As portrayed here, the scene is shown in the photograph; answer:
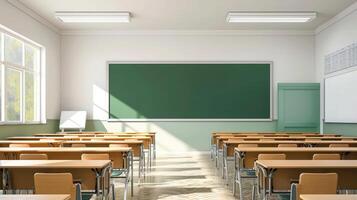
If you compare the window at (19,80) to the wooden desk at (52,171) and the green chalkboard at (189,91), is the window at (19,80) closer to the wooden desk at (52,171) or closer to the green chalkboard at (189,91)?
Answer: the green chalkboard at (189,91)

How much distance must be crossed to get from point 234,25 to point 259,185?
30.3 ft

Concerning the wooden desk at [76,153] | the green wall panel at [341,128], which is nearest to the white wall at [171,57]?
the green wall panel at [341,128]

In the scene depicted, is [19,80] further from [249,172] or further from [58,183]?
[58,183]

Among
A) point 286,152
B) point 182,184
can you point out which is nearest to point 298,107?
point 182,184

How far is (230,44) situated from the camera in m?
13.8

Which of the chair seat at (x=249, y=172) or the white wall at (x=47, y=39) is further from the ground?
the white wall at (x=47, y=39)

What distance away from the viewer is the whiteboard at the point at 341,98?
34.8 feet

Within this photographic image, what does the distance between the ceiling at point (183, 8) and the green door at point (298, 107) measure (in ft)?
6.50

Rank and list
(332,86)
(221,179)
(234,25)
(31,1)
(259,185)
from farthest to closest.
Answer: (234,25) → (332,86) → (31,1) → (221,179) → (259,185)

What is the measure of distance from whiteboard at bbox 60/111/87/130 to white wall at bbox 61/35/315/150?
41cm

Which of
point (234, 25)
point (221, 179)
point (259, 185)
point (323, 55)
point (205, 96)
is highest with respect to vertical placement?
point (234, 25)

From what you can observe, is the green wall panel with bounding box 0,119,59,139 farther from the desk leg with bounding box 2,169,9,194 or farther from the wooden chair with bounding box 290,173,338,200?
the wooden chair with bounding box 290,173,338,200

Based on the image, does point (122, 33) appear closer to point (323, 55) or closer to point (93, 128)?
point (93, 128)

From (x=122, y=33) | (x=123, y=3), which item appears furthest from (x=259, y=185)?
(x=122, y=33)
